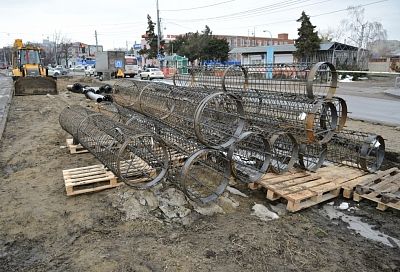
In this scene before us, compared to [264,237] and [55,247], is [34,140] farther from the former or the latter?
[264,237]

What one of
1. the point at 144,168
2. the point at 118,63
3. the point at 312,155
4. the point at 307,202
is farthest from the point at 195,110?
the point at 118,63

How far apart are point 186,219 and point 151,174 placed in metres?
1.26

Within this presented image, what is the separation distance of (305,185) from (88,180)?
11.3 ft

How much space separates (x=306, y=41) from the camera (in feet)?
127

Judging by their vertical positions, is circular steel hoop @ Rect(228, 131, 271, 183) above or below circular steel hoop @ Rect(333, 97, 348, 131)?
below

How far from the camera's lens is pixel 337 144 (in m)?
6.29

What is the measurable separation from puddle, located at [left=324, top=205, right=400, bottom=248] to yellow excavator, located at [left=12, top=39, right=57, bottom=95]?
1759 centimetres

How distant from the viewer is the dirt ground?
3.54 m

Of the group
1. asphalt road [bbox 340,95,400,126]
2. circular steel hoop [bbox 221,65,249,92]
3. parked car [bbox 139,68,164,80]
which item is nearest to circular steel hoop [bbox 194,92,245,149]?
circular steel hoop [bbox 221,65,249,92]

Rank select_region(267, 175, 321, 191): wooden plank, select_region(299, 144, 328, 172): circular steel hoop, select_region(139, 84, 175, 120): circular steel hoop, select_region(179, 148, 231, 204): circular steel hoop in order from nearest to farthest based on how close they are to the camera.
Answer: select_region(179, 148, 231, 204): circular steel hoop, select_region(267, 175, 321, 191): wooden plank, select_region(299, 144, 328, 172): circular steel hoop, select_region(139, 84, 175, 120): circular steel hoop

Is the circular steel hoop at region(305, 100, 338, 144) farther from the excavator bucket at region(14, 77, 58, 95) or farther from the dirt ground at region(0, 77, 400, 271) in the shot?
the excavator bucket at region(14, 77, 58, 95)

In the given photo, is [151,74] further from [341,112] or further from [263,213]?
[263,213]

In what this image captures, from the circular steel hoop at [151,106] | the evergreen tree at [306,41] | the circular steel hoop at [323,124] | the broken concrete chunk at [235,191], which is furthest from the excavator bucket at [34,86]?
the evergreen tree at [306,41]

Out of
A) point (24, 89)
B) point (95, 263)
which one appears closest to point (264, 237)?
point (95, 263)
